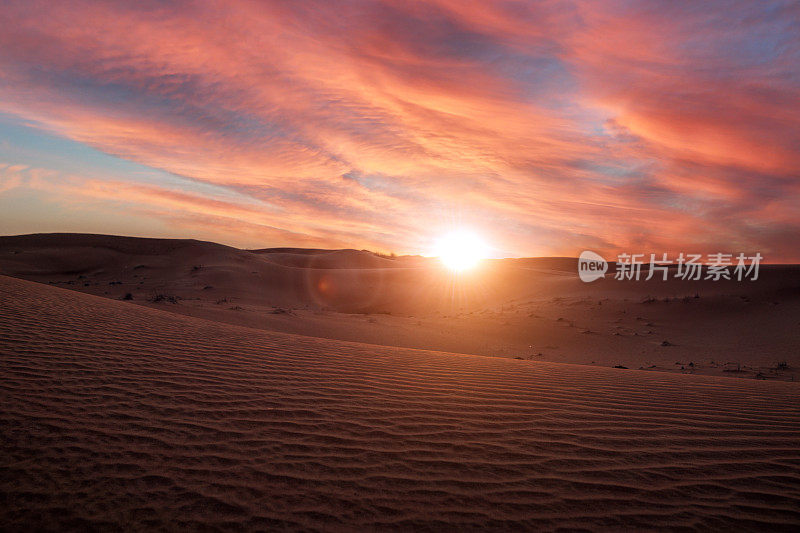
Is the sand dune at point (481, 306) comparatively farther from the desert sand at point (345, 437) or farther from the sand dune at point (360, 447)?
the sand dune at point (360, 447)

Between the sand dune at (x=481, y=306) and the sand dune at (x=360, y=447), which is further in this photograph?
the sand dune at (x=481, y=306)

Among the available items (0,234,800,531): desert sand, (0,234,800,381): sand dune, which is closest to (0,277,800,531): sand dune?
(0,234,800,531): desert sand

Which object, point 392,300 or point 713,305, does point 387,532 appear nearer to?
point 713,305

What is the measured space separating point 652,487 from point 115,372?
520cm

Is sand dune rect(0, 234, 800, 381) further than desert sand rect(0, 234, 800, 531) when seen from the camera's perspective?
Yes

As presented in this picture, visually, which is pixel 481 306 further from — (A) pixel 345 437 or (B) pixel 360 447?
(B) pixel 360 447

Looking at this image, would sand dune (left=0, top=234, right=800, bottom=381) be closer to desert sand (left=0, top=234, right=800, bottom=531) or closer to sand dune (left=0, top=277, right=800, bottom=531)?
desert sand (left=0, top=234, right=800, bottom=531)

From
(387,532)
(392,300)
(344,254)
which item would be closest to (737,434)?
(387,532)

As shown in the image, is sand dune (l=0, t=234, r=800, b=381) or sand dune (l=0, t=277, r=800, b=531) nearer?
sand dune (l=0, t=277, r=800, b=531)

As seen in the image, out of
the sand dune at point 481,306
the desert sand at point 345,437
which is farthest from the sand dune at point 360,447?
the sand dune at point 481,306

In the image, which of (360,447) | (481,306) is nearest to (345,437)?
(360,447)

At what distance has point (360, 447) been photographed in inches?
131

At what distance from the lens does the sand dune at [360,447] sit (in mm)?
2529

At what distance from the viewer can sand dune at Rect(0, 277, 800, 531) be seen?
8.30ft
